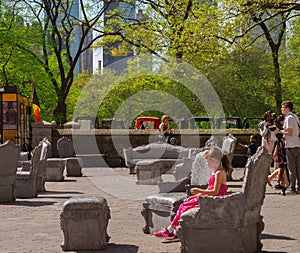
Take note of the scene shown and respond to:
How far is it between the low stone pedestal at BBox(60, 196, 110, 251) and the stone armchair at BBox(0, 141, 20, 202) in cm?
616

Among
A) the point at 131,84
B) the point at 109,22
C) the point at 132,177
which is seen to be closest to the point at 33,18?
the point at 109,22

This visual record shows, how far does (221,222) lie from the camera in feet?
25.1

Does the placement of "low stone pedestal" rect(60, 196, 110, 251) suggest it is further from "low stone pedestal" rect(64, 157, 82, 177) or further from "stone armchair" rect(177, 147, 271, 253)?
"low stone pedestal" rect(64, 157, 82, 177)

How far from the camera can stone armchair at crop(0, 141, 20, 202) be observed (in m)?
14.5

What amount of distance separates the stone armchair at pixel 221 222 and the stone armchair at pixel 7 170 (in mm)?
7541


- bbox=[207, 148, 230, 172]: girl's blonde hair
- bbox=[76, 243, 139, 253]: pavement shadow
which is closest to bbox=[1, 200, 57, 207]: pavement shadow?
bbox=[76, 243, 139, 253]: pavement shadow

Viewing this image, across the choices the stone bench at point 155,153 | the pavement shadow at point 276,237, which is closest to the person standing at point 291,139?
the pavement shadow at point 276,237

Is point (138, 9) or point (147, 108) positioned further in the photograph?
point (147, 108)

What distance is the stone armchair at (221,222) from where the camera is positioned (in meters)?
7.65

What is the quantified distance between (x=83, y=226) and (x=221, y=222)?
1913 mm

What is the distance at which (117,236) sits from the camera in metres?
9.63

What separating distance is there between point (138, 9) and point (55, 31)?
246 inches

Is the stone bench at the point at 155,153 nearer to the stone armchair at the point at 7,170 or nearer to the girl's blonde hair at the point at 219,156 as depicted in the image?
the stone armchair at the point at 7,170

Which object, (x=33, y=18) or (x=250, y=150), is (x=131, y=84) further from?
(x=250, y=150)
